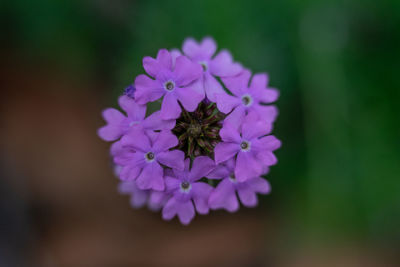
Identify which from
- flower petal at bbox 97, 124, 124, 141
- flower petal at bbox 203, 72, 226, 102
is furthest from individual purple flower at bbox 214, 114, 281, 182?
flower petal at bbox 97, 124, 124, 141

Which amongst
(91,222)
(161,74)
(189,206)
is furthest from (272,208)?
(161,74)

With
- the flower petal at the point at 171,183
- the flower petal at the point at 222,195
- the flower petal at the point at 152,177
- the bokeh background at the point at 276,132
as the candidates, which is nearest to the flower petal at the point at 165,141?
the flower petal at the point at 152,177

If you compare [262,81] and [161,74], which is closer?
[161,74]

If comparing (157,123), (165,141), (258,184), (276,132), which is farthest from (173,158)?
(276,132)

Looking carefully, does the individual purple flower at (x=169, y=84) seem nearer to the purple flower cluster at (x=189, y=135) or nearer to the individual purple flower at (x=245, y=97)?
the purple flower cluster at (x=189, y=135)

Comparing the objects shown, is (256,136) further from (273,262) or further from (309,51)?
(273,262)

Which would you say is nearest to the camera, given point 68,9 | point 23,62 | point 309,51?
point 309,51

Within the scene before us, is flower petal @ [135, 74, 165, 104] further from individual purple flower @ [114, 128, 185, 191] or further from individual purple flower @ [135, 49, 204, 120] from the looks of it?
individual purple flower @ [114, 128, 185, 191]
